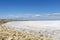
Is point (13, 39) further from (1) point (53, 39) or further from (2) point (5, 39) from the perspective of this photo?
(1) point (53, 39)

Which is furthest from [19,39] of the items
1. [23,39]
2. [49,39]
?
[49,39]

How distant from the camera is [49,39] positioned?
15.1m

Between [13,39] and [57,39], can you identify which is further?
[57,39]

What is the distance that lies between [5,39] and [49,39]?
177 inches

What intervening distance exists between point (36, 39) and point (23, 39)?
1314mm

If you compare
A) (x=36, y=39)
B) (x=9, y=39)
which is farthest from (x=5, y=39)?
(x=36, y=39)

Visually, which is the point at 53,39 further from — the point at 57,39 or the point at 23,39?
the point at 23,39

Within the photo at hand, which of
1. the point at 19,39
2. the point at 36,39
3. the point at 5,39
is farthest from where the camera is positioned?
the point at 36,39

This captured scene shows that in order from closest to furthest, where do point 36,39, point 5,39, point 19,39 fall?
point 5,39 < point 19,39 < point 36,39

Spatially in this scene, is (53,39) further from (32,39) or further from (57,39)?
(32,39)

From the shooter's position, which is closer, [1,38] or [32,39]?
[1,38]

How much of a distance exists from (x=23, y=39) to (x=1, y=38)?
6.40ft

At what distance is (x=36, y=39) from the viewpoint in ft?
47.3

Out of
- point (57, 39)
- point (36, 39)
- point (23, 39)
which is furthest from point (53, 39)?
point (23, 39)
